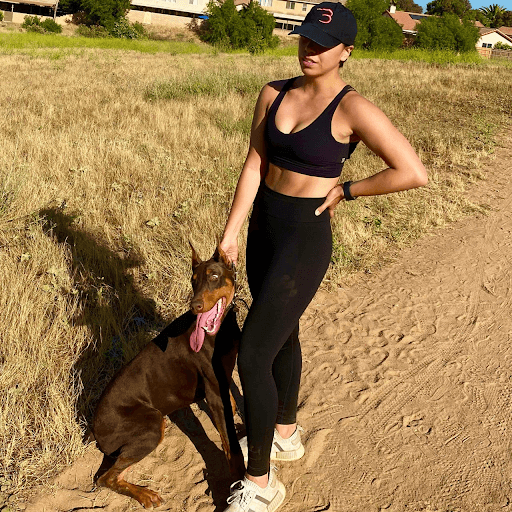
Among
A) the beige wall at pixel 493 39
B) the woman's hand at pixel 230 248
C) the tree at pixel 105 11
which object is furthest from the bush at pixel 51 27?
the woman's hand at pixel 230 248

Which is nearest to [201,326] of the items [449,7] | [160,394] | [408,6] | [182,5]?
[160,394]

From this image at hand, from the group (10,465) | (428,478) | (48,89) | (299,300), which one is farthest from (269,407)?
(48,89)

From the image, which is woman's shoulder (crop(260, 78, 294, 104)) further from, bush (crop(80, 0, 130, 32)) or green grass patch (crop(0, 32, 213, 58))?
bush (crop(80, 0, 130, 32))

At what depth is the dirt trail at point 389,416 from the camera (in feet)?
9.26

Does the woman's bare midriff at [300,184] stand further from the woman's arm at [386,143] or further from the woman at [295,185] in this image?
the woman's arm at [386,143]

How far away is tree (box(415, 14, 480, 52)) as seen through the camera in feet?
129

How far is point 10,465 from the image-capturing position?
9.48 feet

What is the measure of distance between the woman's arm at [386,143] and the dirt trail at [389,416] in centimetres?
172

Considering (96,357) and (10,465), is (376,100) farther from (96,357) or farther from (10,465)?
(10,465)

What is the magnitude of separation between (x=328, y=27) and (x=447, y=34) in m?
Answer: 43.6

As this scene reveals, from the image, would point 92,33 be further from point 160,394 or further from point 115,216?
point 160,394

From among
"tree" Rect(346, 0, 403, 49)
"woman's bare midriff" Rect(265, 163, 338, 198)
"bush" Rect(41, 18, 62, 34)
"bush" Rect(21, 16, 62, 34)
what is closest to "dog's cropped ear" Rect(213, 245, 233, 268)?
"woman's bare midriff" Rect(265, 163, 338, 198)

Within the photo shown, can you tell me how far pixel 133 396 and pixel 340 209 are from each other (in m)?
4.24

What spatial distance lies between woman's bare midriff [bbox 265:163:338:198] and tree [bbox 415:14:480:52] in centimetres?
4124
